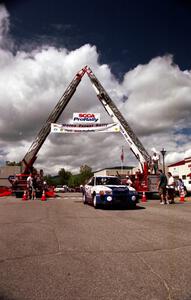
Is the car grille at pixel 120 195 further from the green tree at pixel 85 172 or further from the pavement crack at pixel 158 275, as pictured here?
the green tree at pixel 85 172

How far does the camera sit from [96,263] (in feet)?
15.5

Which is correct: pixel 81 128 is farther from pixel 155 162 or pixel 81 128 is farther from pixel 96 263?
pixel 96 263

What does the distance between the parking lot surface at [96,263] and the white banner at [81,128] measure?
17.4 m

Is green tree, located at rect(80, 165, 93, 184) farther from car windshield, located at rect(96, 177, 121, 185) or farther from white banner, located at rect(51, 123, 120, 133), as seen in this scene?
car windshield, located at rect(96, 177, 121, 185)

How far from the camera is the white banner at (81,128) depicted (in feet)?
82.3

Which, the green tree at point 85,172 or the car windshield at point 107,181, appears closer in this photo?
the car windshield at point 107,181

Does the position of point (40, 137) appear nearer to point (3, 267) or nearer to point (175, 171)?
point (3, 267)

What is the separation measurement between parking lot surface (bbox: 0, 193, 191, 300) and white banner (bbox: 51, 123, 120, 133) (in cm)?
1738

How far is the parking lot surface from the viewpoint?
3.62 m

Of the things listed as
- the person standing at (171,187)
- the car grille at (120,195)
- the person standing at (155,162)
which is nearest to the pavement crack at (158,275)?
the car grille at (120,195)

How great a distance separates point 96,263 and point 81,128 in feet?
68.3

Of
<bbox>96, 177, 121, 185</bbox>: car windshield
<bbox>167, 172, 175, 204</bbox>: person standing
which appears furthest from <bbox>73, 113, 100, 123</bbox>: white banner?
<bbox>96, 177, 121, 185</bbox>: car windshield

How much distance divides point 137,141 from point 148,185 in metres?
3.83

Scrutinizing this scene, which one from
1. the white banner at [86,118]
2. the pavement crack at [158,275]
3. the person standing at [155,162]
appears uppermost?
the white banner at [86,118]
